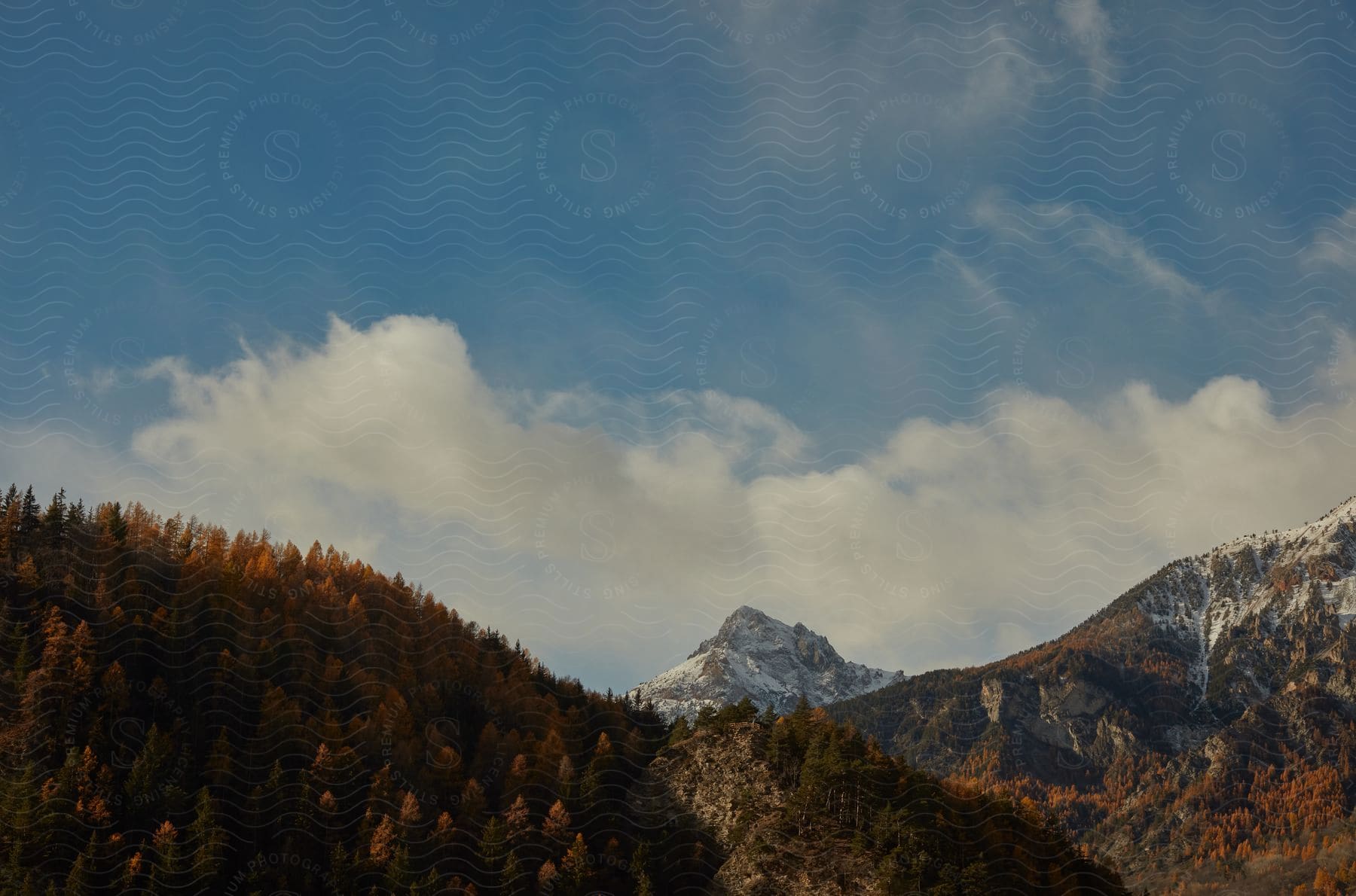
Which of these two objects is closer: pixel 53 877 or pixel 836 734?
pixel 53 877

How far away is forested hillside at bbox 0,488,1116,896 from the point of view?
381ft

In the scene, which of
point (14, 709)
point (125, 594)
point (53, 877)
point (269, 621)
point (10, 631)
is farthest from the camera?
point (269, 621)

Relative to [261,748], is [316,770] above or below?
below

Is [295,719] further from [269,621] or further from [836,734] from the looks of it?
[836,734]

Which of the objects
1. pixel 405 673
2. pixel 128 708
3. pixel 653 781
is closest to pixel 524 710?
pixel 405 673

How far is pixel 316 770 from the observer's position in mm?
132500

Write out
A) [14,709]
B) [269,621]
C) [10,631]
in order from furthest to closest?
[269,621] < [10,631] < [14,709]

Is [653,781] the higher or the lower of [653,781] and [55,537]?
the lower

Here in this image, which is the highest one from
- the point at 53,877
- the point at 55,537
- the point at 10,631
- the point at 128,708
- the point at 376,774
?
the point at 55,537

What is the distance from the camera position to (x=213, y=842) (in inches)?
4434

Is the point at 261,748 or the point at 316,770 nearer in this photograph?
the point at 316,770

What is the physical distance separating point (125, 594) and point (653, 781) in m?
82.2

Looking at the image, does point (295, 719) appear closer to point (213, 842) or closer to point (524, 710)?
point (213, 842)

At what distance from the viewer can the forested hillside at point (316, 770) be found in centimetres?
11619
